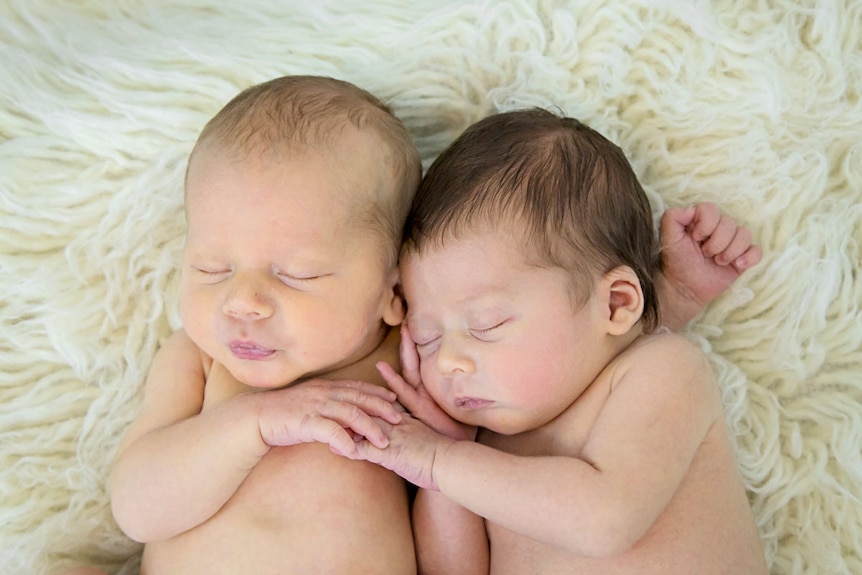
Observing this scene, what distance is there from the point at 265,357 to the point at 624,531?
0.67 meters

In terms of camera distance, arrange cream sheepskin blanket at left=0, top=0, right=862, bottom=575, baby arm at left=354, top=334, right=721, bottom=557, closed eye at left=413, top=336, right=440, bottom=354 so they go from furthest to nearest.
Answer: cream sheepskin blanket at left=0, top=0, right=862, bottom=575 < closed eye at left=413, top=336, right=440, bottom=354 < baby arm at left=354, top=334, right=721, bottom=557

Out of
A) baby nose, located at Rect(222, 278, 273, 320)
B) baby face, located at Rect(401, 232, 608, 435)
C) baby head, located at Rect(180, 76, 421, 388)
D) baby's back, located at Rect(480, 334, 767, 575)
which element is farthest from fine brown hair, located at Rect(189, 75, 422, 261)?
baby's back, located at Rect(480, 334, 767, 575)

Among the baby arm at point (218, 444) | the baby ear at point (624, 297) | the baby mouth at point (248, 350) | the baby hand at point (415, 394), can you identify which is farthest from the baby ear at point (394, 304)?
the baby ear at point (624, 297)

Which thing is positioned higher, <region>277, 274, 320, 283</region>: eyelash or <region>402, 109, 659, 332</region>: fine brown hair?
<region>402, 109, 659, 332</region>: fine brown hair

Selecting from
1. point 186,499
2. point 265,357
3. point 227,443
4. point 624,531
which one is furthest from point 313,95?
point 624,531

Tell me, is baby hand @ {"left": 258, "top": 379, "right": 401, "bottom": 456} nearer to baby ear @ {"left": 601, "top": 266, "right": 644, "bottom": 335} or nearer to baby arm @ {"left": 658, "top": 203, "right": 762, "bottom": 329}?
baby ear @ {"left": 601, "top": 266, "right": 644, "bottom": 335}

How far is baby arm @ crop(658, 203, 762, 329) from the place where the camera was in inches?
77.2

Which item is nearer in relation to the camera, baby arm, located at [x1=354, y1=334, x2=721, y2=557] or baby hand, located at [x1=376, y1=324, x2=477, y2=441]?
baby arm, located at [x1=354, y1=334, x2=721, y2=557]

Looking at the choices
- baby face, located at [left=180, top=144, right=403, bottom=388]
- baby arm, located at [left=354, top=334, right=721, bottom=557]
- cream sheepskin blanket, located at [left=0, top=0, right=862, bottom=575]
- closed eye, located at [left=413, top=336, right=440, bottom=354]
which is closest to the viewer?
baby arm, located at [left=354, top=334, right=721, bottom=557]

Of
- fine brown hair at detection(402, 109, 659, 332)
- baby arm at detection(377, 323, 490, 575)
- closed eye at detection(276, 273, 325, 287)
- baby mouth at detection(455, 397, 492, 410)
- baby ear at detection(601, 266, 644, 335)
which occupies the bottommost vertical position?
baby arm at detection(377, 323, 490, 575)

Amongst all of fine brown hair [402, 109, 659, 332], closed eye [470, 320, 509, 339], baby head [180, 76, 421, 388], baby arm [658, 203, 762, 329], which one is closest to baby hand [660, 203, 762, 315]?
baby arm [658, 203, 762, 329]

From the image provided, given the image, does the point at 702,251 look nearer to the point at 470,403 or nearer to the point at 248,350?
the point at 470,403

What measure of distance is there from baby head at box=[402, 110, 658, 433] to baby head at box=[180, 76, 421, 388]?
0.33ft

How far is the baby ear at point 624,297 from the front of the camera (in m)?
1.73
